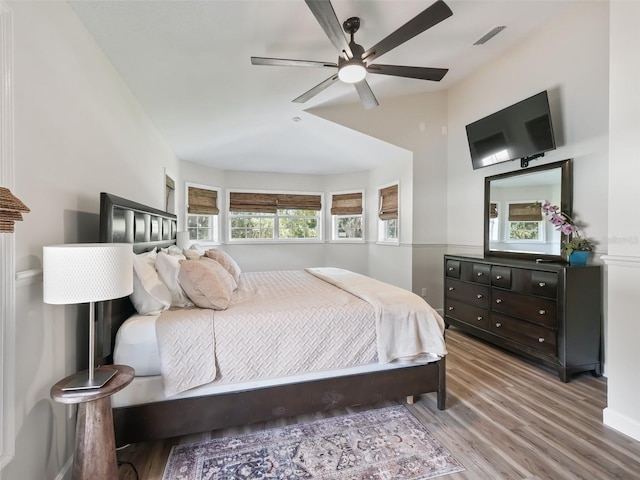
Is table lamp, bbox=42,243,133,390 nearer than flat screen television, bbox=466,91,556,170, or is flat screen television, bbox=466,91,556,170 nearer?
table lamp, bbox=42,243,133,390

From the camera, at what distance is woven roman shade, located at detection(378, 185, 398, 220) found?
4.91 metres

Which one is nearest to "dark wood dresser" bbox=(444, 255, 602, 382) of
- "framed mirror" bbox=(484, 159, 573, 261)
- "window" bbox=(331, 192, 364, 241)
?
"framed mirror" bbox=(484, 159, 573, 261)

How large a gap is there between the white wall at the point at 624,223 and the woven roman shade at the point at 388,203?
305 centimetres

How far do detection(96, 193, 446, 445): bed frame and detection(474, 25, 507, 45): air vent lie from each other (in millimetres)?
3211

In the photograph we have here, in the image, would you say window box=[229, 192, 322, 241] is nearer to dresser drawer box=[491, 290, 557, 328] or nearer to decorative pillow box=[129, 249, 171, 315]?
dresser drawer box=[491, 290, 557, 328]

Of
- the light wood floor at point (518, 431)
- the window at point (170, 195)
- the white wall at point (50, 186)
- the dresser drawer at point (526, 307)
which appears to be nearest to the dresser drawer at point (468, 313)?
the dresser drawer at point (526, 307)

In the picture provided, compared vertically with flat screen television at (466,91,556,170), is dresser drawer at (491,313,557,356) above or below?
below

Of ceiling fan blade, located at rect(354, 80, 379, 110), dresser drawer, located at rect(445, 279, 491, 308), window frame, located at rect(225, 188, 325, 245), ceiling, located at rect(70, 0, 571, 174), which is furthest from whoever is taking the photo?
window frame, located at rect(225, 188, 325, 245)

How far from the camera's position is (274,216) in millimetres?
6137

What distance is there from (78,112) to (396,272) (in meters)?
4.32

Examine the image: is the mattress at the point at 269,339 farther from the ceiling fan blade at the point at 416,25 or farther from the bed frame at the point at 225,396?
the ceiling fan blade at the point at 416,25

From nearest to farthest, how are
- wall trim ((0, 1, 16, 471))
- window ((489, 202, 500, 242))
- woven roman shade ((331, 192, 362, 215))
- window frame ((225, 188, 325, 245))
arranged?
1. wall trim ((0, 1, 16, 471))
2. window ((489, 202, 500, 242))
3. window frame ((225, 188, 325, 245))
4. woven roman shade ((331, 192, 362, 215))

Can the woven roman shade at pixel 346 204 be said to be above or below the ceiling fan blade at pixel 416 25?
below

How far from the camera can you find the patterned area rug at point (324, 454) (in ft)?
5.20
